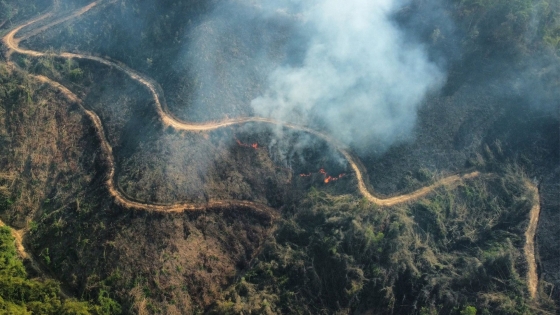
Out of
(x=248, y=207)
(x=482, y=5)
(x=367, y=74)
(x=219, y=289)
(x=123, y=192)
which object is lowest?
(x=219, y=289)

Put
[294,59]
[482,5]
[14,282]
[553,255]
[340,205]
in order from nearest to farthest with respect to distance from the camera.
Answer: [14,282], [553,255], [340,205], [482,5], [294,59]

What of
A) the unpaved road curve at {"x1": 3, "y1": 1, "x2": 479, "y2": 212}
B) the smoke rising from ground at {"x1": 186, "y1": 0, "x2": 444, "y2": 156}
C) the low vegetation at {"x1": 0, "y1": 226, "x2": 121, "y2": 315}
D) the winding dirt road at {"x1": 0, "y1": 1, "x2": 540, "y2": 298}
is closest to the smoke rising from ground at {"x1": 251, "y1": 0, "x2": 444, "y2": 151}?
the smoke rising from ground at {"x1": 186, "y1": 0, "x2": 444, "y2": 156}

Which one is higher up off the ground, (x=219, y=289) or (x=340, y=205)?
(x=340, y=205)

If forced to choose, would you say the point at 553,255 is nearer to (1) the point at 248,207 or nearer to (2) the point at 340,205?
(2) the point at 340,205

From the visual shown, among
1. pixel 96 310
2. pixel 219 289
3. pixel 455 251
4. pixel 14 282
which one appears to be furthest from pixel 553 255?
pixel 14 282

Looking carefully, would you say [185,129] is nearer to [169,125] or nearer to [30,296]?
[169,125]

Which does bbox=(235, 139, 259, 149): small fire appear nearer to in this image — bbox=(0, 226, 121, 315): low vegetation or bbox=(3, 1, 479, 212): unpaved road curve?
bbox=(3, 1, 479, 212): unpaved road curve

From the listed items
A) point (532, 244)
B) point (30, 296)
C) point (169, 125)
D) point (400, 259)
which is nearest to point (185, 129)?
point (169, 125)
